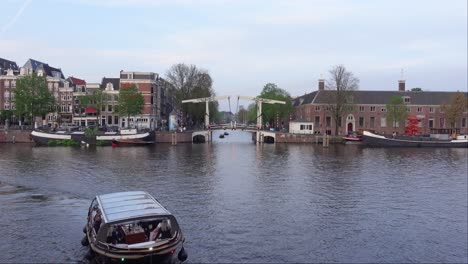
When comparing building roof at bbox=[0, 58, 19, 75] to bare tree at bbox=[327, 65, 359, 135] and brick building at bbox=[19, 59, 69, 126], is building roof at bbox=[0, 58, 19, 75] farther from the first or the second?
bare tree at bbox=[327, 65, 359, 135]

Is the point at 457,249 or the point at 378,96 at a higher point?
the point at 378,96

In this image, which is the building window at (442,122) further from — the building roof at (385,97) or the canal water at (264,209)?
the canal water at (264,209)

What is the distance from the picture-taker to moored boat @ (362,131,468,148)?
83.9 meters

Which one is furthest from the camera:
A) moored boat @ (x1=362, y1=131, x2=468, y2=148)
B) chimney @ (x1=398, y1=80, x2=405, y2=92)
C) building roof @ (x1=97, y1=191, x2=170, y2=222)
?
chimney @ (x1=398, y1=80, x2=405, y2=92)

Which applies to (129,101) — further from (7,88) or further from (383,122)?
(383,122)

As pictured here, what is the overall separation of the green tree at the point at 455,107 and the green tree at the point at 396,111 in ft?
29.5

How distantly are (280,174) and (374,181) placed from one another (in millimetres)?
8564

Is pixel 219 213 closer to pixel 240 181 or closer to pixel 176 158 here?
pixel 240 181

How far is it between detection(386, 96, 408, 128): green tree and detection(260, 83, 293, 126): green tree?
2674cm

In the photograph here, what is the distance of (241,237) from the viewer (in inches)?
810

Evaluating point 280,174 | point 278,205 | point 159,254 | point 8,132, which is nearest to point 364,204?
point 278,205

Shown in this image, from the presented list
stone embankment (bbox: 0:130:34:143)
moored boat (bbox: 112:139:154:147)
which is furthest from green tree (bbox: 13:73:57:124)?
moored boat (bbox: 112:139:154:147)

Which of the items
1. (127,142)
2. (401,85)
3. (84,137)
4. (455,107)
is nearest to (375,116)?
(401,85)

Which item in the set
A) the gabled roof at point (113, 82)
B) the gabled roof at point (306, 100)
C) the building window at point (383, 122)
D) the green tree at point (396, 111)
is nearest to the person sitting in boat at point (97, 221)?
the gabled roof at point (113, 82)
